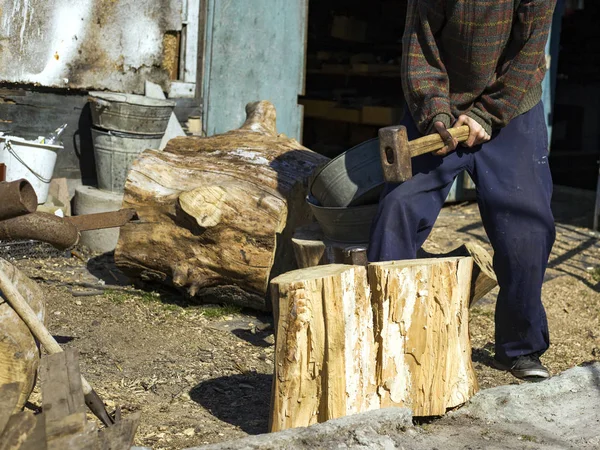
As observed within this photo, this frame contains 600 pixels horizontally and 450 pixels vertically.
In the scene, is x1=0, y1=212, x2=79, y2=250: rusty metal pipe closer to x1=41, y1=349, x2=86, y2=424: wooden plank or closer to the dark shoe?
x1=41, y1=349, x2=86, y2=424: wooden plank

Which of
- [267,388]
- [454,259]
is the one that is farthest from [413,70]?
[267,388]

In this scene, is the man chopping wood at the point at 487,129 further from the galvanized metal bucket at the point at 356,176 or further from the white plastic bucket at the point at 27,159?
the white plastic bucket at the point at 27,159

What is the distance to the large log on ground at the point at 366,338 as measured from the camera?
3365mm

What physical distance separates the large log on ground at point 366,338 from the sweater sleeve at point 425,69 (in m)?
0.79

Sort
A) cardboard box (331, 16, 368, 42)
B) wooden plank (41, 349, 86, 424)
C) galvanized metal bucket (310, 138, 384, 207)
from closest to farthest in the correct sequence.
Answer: wooden plank (41, 349, 86, 424) → galvanized metal bucket (310, 138, 384, 207) → cardboard box (331, 16, 368, 42)

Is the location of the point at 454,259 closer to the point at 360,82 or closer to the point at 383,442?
the point at 383,442

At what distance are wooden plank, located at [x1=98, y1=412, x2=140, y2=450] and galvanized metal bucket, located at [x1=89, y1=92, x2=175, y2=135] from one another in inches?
157

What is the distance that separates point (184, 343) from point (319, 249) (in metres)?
0.90

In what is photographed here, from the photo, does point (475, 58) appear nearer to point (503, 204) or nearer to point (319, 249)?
point (503, 204)

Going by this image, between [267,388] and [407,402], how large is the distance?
0.86m

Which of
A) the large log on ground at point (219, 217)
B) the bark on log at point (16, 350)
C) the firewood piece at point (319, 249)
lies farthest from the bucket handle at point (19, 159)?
the bark on log at point (16, 350)

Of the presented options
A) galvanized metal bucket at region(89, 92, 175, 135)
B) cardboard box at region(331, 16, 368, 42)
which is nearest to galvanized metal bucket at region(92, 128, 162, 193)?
galvanized metal bucket at region(89, 92, 175, 135)

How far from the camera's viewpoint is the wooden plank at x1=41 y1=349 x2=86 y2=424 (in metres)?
2.84

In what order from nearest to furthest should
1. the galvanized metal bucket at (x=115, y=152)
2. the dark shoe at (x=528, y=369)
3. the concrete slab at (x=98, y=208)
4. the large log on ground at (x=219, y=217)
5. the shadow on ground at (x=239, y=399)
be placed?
the shadow on ground at (x=239, y=399) < the dark shoe at (x=528, y=369) < the large log on ground at (x=219, y=217) < the concrete slab at (x=98, y=208) < the galvanized metal bucket at (x=115, y=152)
